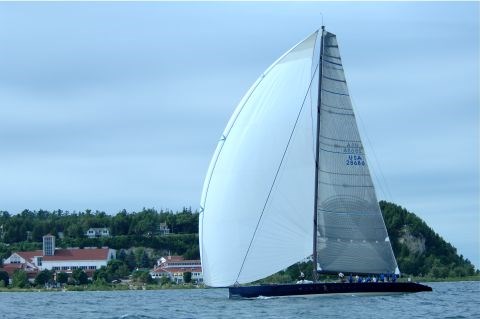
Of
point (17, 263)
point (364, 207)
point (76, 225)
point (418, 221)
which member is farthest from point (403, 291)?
point (76, 225)

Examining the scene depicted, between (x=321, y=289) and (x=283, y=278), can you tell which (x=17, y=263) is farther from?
(x=321, y=289)

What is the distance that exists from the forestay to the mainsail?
37 millimetres

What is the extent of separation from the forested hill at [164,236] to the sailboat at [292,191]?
4500 cm

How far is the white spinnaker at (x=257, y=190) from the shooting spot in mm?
39250

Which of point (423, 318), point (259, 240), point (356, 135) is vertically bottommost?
point (423, 318)

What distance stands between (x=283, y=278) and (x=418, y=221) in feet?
110

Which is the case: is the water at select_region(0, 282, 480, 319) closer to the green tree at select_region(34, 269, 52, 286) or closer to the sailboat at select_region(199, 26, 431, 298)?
the sailboat at select_region(199, 26, 431, 298)

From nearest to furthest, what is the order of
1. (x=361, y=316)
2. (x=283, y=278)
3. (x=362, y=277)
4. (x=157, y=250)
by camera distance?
1. (x=361, y=316)
2. (x=362, y=277)
3. (x=283, y=278)
4. (x=157, y=250)

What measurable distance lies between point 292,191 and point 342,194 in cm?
251

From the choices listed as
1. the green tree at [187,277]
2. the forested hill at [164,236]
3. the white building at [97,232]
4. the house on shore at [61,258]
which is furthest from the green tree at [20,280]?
the white building at [97,232]

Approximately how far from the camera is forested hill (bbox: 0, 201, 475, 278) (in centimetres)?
9056

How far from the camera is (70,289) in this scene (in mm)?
88812

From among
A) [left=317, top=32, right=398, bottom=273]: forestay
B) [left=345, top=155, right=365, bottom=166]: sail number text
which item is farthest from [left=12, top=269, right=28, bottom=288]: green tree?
[left=345, top=155, right=365, bottom=166]: sail number text

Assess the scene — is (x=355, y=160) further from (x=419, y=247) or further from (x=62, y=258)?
(x=62, y=258)
